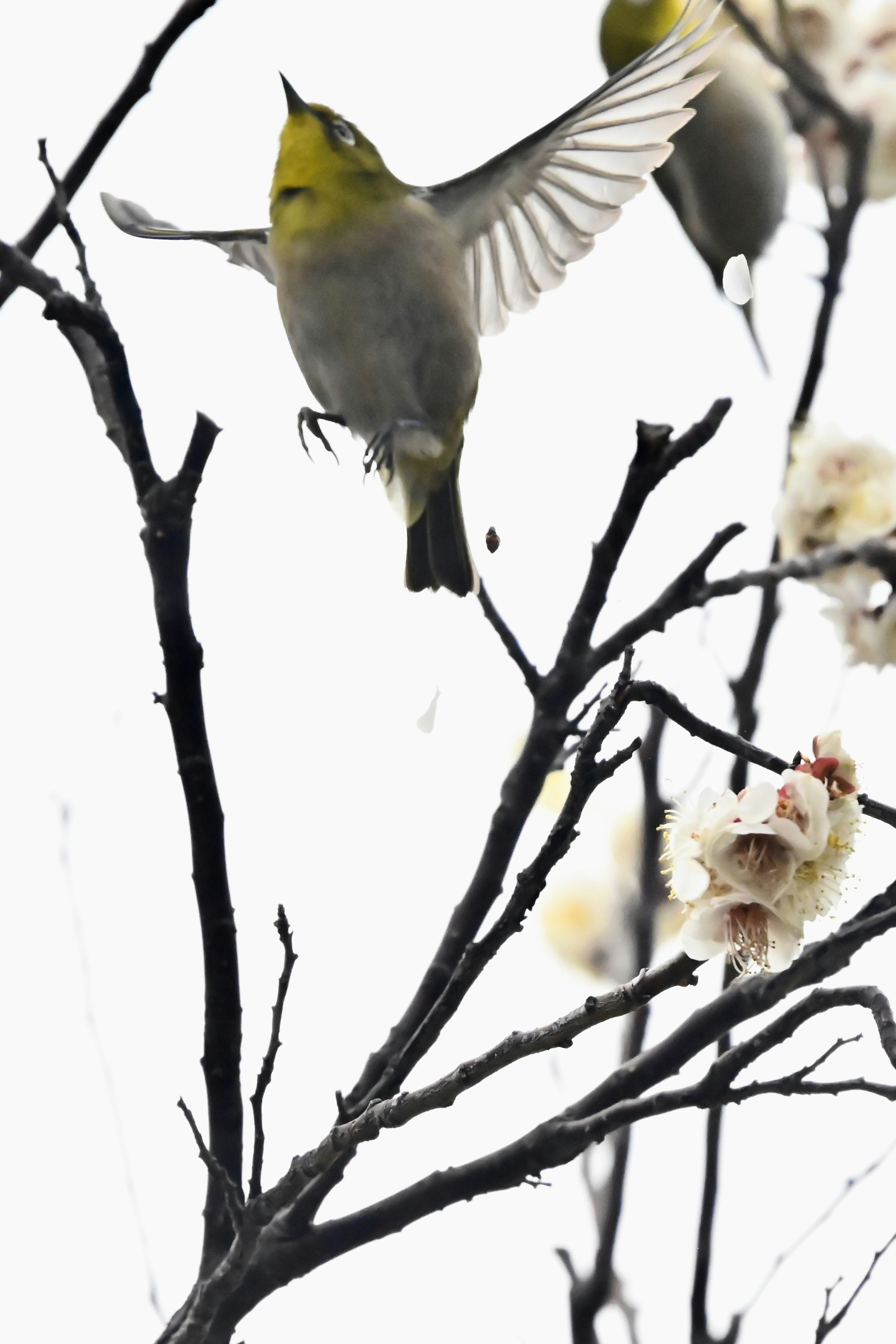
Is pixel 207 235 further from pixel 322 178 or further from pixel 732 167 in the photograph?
pixel 732 167

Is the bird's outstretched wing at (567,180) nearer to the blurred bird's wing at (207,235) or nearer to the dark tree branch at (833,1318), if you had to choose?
the blurred bird's wing at (207,235)

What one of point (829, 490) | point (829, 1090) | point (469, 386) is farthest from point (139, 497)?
point (469, 386)

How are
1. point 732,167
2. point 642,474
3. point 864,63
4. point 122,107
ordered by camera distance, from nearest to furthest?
point 642,474, point 122,107, point 732,167, point 864,63

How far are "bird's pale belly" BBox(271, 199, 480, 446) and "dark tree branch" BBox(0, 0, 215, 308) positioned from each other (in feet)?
2.50

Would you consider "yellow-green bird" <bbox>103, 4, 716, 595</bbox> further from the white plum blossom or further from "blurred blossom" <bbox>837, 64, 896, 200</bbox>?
the white plum blossom

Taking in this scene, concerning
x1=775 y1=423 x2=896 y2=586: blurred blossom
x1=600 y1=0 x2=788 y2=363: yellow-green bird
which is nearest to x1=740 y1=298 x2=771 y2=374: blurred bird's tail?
x1=600 y1=0 x2=788 y2=363: yellow-green bird

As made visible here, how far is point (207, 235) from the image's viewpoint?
230 cm

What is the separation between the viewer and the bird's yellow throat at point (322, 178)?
6.62 feet

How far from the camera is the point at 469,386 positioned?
2059 millimetres

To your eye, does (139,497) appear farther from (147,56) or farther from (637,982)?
(637,982)

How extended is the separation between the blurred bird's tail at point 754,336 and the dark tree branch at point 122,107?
0.76 m

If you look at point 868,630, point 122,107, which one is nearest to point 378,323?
point 122,107

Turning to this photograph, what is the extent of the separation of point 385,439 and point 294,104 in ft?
2.07

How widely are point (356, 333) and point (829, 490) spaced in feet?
2.56
